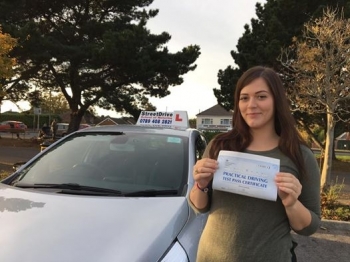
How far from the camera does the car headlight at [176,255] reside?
6.89ft

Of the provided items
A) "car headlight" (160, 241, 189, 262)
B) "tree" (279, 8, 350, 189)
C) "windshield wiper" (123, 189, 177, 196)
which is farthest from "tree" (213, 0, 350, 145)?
"car headlight" (160, 241, 189, 262)

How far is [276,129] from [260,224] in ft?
1.45

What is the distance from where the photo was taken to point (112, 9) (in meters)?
21.3

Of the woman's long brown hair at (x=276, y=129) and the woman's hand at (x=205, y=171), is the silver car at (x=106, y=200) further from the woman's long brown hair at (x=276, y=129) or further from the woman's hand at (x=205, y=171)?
the woman's long brown hair at (x=276, y=129)

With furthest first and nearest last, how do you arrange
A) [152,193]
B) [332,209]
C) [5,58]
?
[5,58], [332,209], [152,193]

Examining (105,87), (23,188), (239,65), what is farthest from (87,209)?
(105,87)

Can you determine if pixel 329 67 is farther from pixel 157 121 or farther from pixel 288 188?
pixel 288 188

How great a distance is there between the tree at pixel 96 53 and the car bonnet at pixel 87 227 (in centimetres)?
1512

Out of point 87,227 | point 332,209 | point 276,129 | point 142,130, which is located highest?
point 276,129

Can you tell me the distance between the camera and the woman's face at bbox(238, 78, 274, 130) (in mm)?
1752

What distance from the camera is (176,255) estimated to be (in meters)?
2.17

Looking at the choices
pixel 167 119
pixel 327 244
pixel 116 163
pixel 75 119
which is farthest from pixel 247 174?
pixel 75 119

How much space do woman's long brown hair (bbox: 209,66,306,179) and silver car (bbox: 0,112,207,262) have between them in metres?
0.70

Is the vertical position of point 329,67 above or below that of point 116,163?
above
